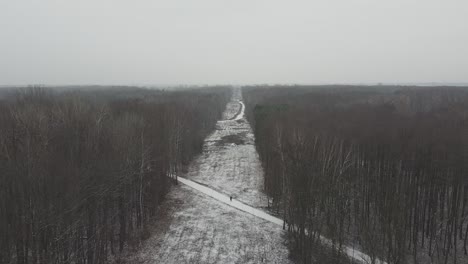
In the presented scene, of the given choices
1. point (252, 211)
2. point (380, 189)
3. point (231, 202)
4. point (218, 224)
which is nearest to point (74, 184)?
point (218, 224)

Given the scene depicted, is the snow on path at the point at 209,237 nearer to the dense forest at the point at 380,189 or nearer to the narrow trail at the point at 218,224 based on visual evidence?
the narrow trail at the point at 218,224

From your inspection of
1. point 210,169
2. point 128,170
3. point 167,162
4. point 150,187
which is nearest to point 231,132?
point 210,169

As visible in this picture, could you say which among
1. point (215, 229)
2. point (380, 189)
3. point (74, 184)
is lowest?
point (215, 229)

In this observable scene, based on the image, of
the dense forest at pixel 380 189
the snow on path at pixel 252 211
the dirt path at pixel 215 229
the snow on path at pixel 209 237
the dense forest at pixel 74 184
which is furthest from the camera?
the snow on path at pixel 252 211

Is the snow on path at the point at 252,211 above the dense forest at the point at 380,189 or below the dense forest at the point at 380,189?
below

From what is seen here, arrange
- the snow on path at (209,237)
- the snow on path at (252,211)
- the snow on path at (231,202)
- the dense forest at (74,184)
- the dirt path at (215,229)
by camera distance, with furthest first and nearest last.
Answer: the snow on path at (231,202) < the snow on path at (252,211) < the dirt path at (215,229) < the snow on path at (209,237) < the dense forest at (74,184)

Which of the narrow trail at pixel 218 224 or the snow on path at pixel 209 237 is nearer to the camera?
the snow on path at pixel 209 237

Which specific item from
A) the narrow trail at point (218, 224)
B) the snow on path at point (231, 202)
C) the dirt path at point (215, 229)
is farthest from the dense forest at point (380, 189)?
the dirt path at point (215, 229)

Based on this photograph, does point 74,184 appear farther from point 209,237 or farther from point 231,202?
point 231,202
